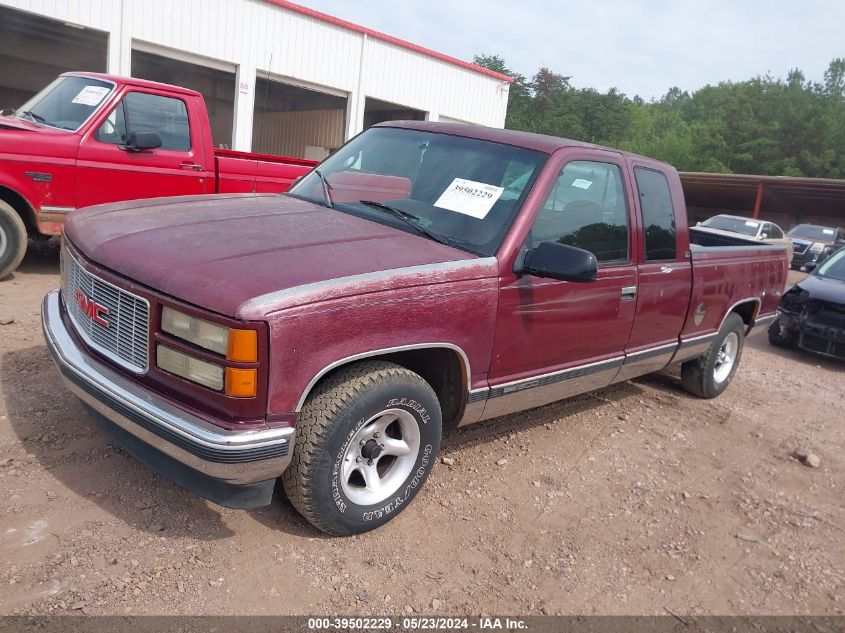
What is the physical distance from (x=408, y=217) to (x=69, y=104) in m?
4.95

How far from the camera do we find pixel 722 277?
5.26 metres

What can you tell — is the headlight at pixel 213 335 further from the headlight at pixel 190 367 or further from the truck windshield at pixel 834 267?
the truck windshield at pixel 834 267

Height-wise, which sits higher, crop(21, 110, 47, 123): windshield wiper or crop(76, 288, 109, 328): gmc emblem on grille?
crop(21, 110, 47, 123): windshield wiper

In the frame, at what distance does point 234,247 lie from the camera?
2.93 m

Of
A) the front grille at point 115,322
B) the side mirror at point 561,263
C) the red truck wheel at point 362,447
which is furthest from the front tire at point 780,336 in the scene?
the front grille at point 115,322

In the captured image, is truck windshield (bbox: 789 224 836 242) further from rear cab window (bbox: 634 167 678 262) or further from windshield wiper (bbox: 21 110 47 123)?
windshield wiper (bbox: 21 110 47 123)

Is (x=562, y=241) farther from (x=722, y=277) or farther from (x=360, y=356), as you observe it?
(x=722, y=277)

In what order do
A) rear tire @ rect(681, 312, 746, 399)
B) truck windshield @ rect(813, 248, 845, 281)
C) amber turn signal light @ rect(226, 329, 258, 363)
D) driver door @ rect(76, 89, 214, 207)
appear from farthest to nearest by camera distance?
truck windshield @ rect(813, 248, 845, 281) < driver door @ rect(76, 89, 214, 207) < rear tire @ rect(681, 312, 746, 399) < amber turn signal light @ rect(226, 329, 258, 363)

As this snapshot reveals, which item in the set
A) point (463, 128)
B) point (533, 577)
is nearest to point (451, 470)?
point (533, 577)

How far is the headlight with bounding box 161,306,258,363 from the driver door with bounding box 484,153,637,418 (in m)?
1.34

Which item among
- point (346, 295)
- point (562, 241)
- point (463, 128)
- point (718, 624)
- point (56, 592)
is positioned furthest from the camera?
point (463, 128)

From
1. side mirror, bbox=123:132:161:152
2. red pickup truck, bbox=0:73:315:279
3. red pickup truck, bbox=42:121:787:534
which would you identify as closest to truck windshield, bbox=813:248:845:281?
red pickup truck, bbox=42:121:787:534

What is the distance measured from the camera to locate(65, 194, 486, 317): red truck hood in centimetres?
261

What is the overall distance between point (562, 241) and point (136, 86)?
510 centimetres
